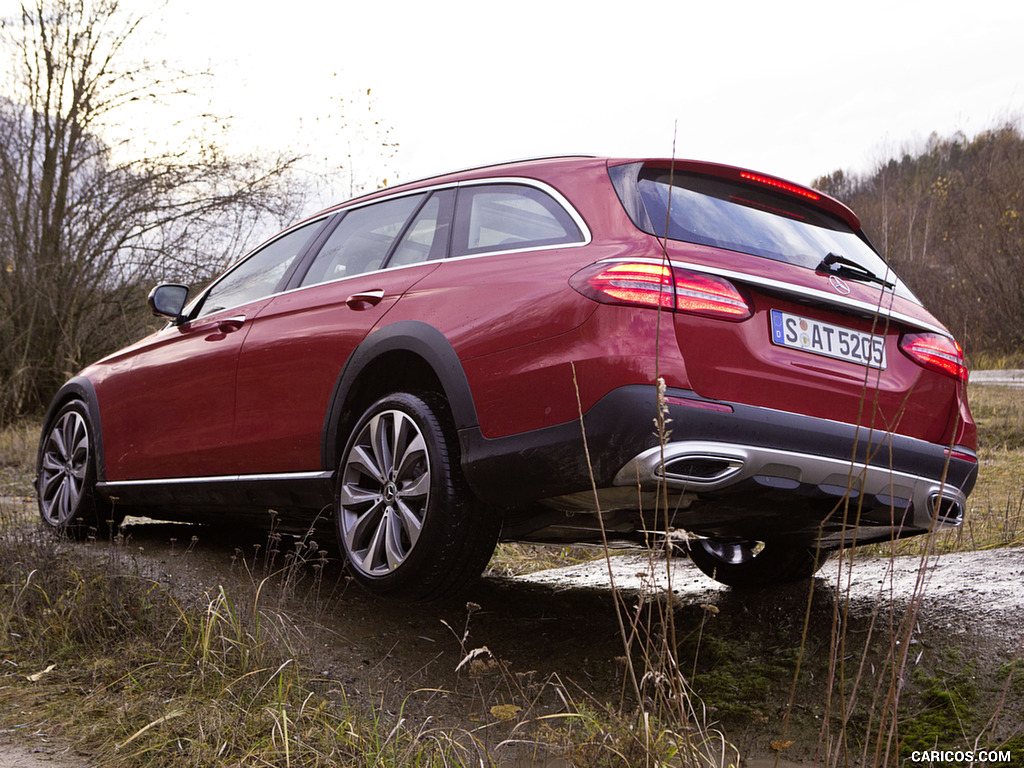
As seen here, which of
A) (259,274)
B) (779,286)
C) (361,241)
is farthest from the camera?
(259,274)

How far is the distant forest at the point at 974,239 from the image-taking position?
19516 mm

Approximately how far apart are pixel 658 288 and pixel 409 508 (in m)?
1.21

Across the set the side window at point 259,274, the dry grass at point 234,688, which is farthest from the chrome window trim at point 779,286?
the side window at point 259,274

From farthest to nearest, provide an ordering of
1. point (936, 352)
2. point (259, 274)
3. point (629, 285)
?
1. point (259, 274)
2. point (936, 352)
3. point (629, 285)

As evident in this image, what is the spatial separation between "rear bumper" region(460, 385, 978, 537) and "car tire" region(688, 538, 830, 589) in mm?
1064

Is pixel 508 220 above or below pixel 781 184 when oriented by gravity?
below

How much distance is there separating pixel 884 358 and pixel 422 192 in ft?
6.54

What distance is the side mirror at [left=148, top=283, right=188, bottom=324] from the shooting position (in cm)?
502

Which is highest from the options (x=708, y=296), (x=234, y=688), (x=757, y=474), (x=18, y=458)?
(x=708, y=296)

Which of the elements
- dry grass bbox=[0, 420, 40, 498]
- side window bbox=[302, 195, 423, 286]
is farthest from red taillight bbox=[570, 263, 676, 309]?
dry grass bbox=[0, 420, 40, 498]

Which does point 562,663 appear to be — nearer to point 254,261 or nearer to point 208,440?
point 208,440

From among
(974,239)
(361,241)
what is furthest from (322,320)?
(974,239)

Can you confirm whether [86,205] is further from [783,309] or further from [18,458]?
[783,309]

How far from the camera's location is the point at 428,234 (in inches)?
148
